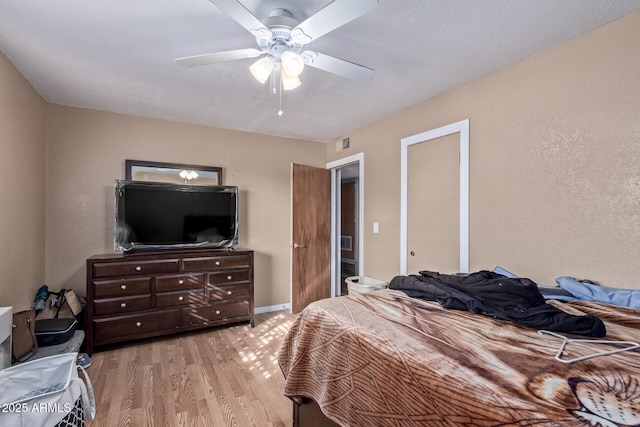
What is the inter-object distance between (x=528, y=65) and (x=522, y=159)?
661 mm

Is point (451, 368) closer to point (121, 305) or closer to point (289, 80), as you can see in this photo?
point (289, 80)

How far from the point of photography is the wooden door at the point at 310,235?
3.78 meters

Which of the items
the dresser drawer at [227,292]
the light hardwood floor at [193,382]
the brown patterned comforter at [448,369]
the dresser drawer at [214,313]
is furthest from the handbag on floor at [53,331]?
the brown patterned comforter at [448,369]

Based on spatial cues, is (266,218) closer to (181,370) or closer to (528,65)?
(181,370)

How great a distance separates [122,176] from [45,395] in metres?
2.49

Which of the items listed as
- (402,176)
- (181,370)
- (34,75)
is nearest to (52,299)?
(181,370)

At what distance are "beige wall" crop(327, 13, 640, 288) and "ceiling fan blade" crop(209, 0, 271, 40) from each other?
71.6 inches

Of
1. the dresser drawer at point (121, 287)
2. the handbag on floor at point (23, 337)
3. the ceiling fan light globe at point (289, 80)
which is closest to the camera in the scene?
the ceiling fan light globe at point (289, 80)

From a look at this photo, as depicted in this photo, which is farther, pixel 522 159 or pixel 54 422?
pixel 522 159

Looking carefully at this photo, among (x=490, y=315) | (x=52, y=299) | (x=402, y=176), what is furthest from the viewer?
(x=402, y=176)

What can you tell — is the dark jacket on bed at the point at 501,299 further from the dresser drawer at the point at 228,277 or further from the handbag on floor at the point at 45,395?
the dresser drawer at the point at 228,277

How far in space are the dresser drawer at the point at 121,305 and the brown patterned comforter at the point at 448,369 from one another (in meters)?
1.98

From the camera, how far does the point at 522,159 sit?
2105 millimetres

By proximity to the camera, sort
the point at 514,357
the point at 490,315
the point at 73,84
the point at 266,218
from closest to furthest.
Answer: the point at 514,357
the point at 490,315
the point at 73,84
the point at 266,218
